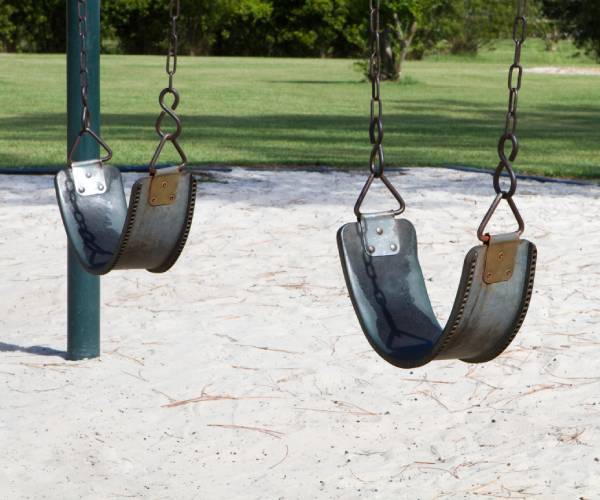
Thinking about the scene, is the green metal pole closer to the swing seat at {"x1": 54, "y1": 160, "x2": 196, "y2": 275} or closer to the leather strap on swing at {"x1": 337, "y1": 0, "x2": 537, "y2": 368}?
the swing seat at {"x1": 54, "y1": 160, "x2": 196, "y2": 275}

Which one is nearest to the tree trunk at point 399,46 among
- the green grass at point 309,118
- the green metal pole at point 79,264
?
the green grass at point 309,118

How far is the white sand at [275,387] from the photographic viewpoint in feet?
12.7

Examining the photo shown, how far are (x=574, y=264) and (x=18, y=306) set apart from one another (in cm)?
275

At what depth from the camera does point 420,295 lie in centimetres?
284

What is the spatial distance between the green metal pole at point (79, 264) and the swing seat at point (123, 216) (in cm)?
152

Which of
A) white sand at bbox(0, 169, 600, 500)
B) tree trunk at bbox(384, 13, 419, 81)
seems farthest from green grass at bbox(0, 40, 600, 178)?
white sand at bbox(0, 169, 600, 500)

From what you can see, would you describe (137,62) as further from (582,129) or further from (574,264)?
(574,264)

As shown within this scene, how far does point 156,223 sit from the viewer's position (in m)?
3.10

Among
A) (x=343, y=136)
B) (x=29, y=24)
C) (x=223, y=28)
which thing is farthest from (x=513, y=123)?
(x=223, y=28)

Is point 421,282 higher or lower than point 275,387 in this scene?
higher

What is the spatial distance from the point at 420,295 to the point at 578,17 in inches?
541

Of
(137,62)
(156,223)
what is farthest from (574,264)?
(137,62)

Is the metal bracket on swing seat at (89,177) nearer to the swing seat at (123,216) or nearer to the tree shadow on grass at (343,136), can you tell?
the swing seat at (123,216)

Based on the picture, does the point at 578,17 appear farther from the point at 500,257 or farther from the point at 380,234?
the point at 500,257
